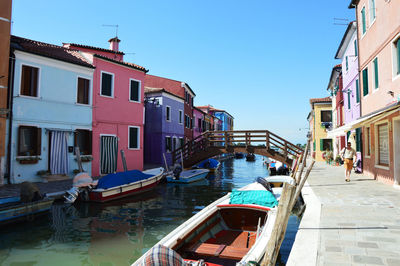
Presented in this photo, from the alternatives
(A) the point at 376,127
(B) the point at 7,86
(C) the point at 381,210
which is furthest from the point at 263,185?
(B) the point at 7,86

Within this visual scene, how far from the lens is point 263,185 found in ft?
28.8

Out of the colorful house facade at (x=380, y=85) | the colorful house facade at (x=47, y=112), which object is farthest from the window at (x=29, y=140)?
the colorful house facade at (x=380, y=85)

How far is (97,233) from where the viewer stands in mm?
7418

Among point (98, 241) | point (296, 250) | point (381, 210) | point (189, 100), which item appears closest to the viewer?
point (296, 250)

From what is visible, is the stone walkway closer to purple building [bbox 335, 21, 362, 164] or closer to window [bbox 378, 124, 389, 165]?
window [bbox 378, 124, 389, 165]

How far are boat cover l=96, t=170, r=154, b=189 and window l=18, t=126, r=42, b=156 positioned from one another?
343 centimetres

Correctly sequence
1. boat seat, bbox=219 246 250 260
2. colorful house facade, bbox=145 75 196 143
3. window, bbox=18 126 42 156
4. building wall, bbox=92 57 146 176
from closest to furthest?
boat seat, bbox=219 246 250 260
window, bbox=18 126 42 156
building wall, bbox=92 57 146 176
colorful house facade, bbox=145 75 196 143

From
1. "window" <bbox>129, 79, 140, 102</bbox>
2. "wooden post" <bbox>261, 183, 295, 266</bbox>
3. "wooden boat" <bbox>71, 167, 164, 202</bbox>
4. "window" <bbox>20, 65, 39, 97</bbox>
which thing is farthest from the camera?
"window" <bbox>129, 79, 140, 102</bbox>

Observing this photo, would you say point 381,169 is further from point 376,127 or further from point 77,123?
point 77,123

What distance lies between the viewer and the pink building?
15266mm

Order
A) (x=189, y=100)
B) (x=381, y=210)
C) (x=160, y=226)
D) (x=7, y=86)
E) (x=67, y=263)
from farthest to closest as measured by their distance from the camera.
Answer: (x=189, y=100), (x=7, y=86), (x=160, y=226), (x=381, y=210), (x=67, y=263)

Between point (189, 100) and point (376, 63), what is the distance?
65.6 ft

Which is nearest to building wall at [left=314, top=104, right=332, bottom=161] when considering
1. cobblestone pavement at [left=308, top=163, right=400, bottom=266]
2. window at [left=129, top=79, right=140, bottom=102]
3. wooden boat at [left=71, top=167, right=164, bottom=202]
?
window at [left=129, top=79, right=140, bottom=102]

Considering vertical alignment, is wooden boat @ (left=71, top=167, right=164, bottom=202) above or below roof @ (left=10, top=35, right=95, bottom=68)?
below
